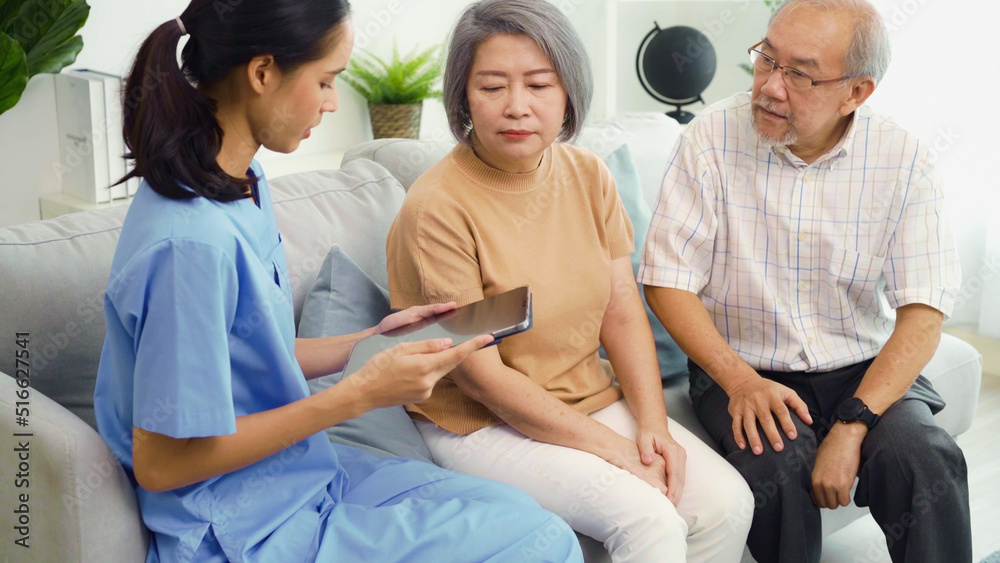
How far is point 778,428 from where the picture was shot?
162 centimetres

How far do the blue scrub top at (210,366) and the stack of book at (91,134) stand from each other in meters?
1.39

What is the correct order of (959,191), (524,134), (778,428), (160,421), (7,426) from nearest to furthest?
(160,421)
(7,426)
(524,134)
(778,428)
(959,191)

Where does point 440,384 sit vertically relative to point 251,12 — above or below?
below

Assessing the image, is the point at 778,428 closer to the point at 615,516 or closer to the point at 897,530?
the point at 897,530

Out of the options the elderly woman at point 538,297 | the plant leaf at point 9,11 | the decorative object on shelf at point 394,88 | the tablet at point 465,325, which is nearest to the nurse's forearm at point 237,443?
the tablet at point 465,325

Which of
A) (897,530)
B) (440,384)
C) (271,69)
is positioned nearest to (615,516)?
(440,384)

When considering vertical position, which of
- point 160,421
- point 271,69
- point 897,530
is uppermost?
point 271,69

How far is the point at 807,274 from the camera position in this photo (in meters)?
1.74

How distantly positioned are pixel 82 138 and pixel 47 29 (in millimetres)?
286

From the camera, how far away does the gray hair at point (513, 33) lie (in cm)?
147

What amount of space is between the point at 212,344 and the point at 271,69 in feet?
1.06

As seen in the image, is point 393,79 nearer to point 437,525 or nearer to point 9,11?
point 9,11

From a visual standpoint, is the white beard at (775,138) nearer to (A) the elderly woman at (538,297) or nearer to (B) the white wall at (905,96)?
(A) the elderly woman at (538,297)

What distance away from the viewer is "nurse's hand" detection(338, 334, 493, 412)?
111 cm
